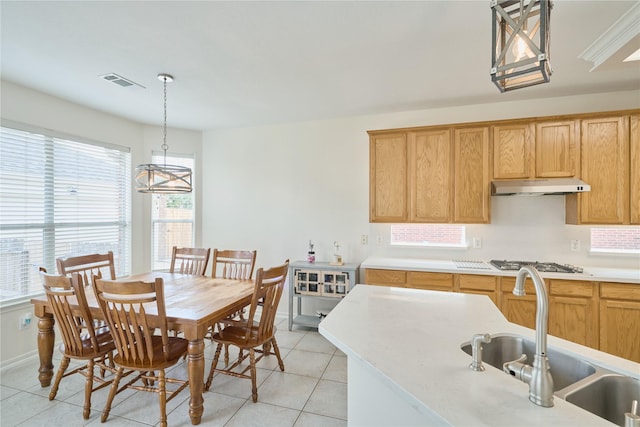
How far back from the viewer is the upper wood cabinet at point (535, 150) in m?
3.04

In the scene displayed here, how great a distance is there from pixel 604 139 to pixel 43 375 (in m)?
5.52

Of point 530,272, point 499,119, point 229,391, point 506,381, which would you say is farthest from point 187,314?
point 499,119

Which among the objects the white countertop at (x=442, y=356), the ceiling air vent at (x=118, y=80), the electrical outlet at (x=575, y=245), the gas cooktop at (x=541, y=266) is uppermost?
the ceiling air vent at (x=118, y=80)

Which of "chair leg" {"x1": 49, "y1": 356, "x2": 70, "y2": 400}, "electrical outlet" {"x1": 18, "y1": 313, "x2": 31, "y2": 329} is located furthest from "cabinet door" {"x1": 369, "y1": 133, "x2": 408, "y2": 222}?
"electrical outlet" {"x1": 18, "y1": 313, "x2": 31, "y2": 329}

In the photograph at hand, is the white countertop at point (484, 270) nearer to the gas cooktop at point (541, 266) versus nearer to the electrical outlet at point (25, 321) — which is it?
the gas cooktop at point (541, 266)

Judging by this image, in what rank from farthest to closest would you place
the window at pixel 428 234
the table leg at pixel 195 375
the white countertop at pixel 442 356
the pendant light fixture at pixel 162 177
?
the window at pixel 428 234 → the pendant light fixture at pixel 162 177 → the table leg at pixel 195 375 → the white countertop at pixel 442 356

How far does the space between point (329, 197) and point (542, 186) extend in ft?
7.81

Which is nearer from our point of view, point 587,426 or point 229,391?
point 587,426

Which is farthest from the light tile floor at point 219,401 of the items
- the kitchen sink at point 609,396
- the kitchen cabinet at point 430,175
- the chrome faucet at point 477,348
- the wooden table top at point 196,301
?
the kitchen cabinet at point 430,175

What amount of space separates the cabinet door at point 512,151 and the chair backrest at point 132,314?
11.0 feet

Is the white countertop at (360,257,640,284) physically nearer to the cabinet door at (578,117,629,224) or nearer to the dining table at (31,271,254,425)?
the cabinet door at (578,117,629,224)

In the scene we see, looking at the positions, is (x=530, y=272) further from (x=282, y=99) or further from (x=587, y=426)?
(x=282, y=99)

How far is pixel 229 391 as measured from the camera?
252 centimetres

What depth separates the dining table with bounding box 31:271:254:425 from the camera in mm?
2064
